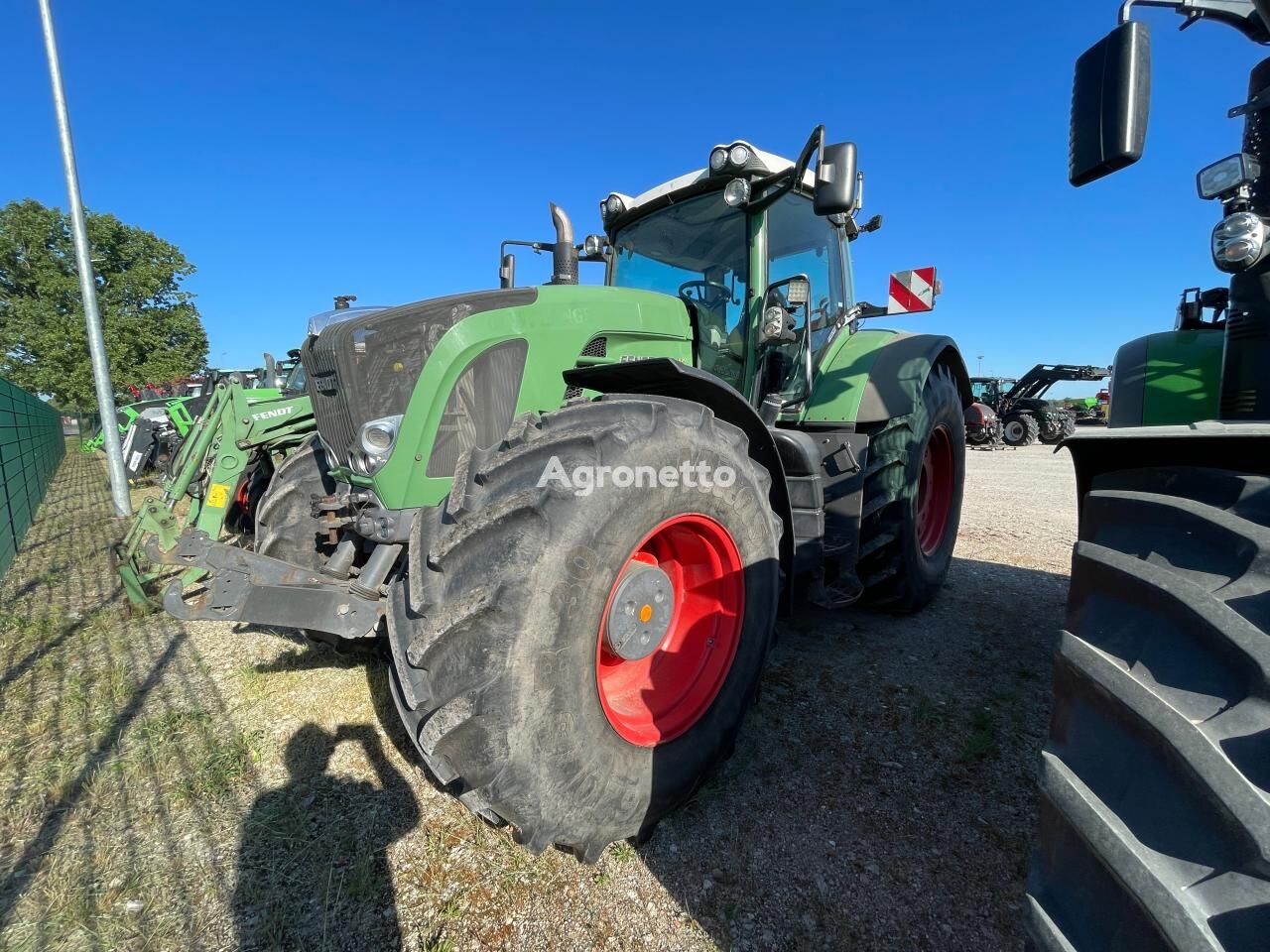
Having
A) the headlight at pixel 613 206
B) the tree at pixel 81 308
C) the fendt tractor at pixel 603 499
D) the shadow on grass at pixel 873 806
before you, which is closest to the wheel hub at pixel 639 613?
the fendt tractor at pixel 603 499

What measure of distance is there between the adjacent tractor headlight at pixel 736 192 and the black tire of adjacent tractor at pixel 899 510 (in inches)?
53.5

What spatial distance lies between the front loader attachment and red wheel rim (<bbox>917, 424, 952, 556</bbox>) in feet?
13.7

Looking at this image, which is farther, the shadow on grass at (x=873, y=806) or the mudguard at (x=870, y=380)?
the mudguard at (x=870, y=380)

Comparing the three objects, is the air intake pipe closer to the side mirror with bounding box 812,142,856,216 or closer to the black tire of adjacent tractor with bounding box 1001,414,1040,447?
the side mirror with bounding box 812,142,856,216

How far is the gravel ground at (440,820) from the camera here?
5.25 feet

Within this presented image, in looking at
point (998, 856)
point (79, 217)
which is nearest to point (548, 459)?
point (998, 856)

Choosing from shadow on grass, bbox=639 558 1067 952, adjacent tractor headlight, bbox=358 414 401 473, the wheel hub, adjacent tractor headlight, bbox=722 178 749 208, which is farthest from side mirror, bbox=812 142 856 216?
shadow on grass, bbox=639 558 1067 952

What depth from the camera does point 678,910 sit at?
5.38 feet

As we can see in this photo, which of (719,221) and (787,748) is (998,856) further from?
(719,221)

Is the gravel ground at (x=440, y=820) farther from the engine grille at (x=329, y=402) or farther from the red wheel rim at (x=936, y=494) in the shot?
the engine grille at (x=329, y=402)

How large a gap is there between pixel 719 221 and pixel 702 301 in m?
0.40

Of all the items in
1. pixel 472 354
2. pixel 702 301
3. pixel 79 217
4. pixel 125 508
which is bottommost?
pixel 125 508

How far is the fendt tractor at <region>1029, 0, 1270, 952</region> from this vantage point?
828 mm

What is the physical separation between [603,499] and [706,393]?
0.78 metres
